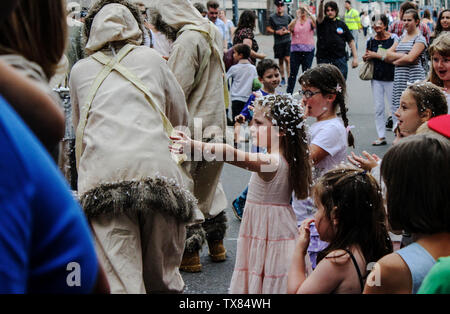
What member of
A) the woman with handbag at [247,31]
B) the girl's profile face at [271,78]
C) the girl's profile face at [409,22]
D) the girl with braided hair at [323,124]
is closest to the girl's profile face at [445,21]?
the girl's profile face at [409,22]

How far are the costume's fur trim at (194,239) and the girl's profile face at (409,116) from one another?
6.05ft

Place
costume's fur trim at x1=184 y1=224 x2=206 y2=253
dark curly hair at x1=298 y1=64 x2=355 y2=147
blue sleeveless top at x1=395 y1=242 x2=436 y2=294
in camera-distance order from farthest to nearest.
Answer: costume's fur trim at x1=184 y1=224 x2=206 y2=253, dark curly hair at x1=298 y1=64 x2=355 y2=147, blue sleeveless top at x1=395 y1=242 x2=436 y2=294

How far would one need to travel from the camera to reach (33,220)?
3.03ft

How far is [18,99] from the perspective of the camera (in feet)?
3.19

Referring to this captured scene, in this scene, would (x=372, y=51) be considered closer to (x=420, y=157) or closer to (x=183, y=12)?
(x=183, y=12)

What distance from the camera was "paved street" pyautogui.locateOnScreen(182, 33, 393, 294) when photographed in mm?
4836

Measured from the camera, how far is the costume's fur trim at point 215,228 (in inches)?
207

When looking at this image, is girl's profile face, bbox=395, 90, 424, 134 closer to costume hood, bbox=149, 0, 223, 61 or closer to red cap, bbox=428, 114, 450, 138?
red cap, bbox=428, 114, 450, 138

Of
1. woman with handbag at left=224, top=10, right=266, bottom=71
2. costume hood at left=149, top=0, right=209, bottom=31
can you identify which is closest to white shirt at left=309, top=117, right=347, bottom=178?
costume hood at left=149, top=0, right=209, bottom=31

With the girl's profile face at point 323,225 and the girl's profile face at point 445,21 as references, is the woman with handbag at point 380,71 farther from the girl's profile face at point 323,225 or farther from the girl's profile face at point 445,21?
the girl's profile face at point 323,225

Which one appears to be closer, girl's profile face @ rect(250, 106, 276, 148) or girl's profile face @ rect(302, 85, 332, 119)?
girl's profile face @ rect(250, 106, 276, 148)

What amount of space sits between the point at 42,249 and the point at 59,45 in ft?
1.60

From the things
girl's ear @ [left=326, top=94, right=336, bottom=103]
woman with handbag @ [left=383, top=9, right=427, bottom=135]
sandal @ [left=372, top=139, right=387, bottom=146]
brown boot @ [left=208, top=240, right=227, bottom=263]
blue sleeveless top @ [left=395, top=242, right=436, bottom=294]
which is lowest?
sandal @ [left=372, top=139, right=387, bottom=146]

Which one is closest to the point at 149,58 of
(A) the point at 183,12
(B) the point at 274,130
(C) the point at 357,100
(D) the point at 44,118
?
(B) the point at 274,130
